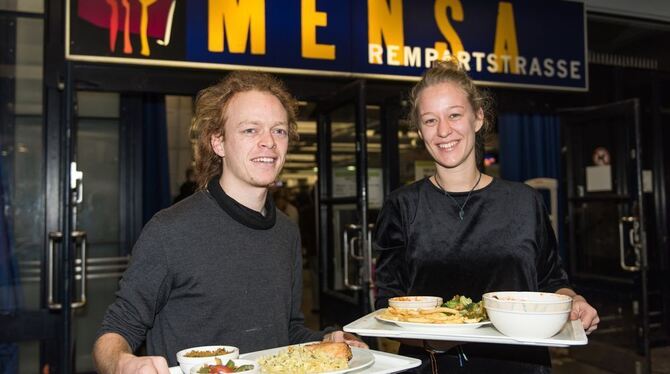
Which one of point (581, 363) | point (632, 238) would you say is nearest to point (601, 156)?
point (632, 238)

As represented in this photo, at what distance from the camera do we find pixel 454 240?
1.59 metres

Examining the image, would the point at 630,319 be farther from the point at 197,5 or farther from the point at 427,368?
the point at 197,5

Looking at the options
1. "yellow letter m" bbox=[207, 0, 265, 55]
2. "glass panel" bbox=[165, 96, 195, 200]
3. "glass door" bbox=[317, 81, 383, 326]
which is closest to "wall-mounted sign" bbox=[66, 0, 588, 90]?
"yellow letter m" bbox=[207, 0, 265, 55]

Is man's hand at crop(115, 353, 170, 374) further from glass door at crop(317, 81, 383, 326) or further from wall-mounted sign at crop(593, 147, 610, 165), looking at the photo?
wall-mounted sign at crop(593, 147, 610, 165)

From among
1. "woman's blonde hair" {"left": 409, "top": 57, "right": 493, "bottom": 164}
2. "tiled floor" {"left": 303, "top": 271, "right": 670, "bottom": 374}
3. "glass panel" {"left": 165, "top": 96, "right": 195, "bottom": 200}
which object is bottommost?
"tiled floor" {"left": 303, "top": 271, "right": 670, "bottom": 374}

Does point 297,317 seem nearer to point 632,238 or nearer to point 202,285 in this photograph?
point 202,285

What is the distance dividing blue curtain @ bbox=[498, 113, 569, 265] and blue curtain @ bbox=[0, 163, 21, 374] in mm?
3739

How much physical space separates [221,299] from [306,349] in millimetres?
251

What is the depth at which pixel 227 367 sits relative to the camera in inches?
45.0

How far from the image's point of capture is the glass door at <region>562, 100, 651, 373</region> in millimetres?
4367

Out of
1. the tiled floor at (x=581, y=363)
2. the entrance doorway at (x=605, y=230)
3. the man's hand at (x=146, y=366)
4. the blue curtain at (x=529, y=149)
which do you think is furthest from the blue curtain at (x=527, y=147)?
the man's hand at (x=146, y=366)

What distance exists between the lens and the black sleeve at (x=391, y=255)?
5.53ft

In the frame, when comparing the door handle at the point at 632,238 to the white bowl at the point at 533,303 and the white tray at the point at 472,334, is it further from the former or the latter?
the white bowl at the point at 533,303

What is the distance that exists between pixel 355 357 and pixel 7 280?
10.0 feet
